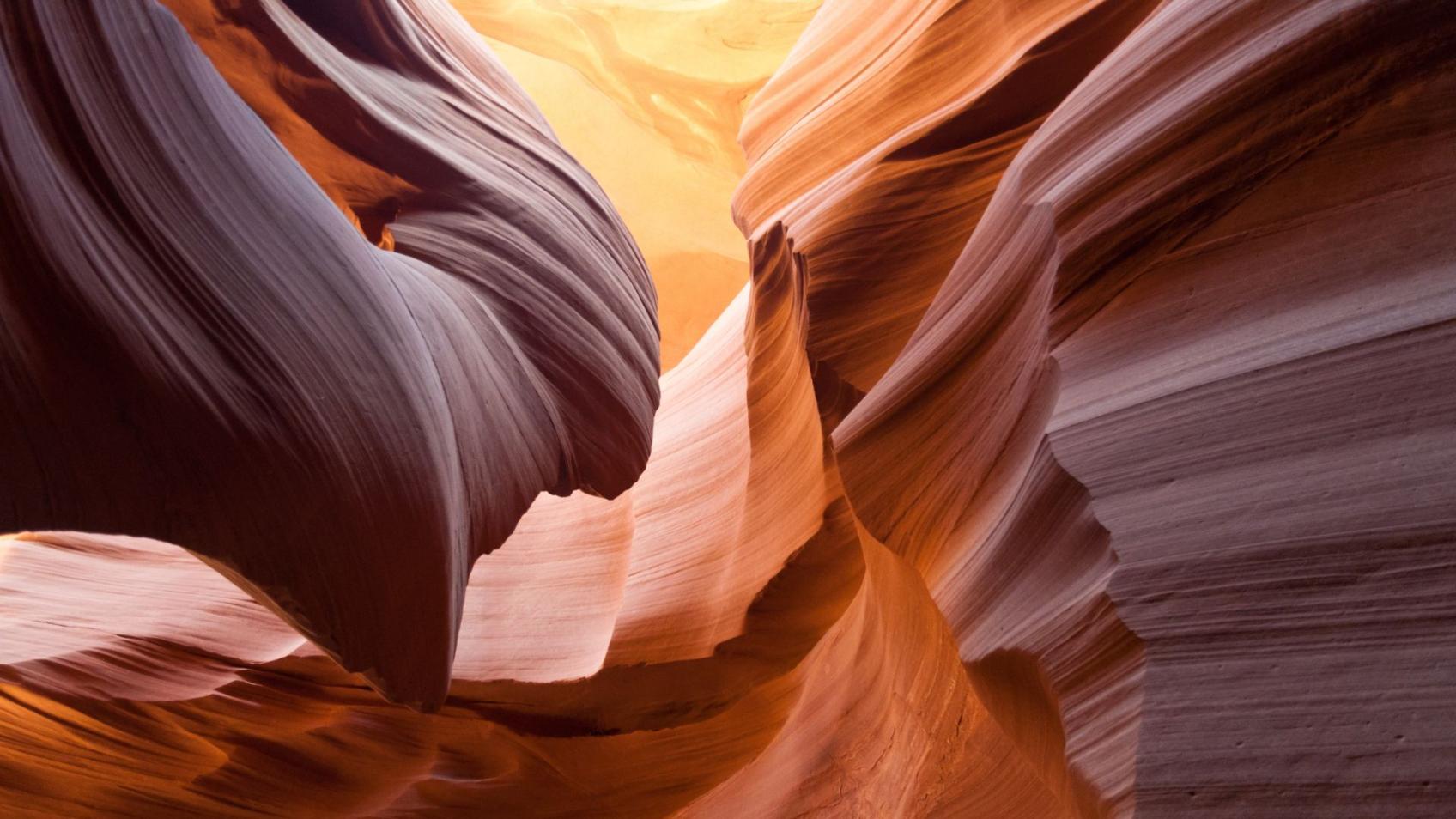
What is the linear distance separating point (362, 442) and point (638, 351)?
3.35 feet

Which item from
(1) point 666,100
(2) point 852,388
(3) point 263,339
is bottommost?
(3) point 263,339

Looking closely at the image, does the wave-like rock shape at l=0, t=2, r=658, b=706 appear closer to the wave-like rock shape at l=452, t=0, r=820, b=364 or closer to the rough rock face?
the rough rock face

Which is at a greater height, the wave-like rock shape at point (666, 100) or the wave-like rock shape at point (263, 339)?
the wave-like rock shape at point (666, 100)

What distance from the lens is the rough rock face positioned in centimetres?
119

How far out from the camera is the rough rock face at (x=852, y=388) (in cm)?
119

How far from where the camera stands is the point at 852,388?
238 centimetres

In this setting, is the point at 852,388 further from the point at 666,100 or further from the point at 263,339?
the point at 666,100

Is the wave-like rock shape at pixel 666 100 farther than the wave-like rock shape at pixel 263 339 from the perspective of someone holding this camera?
Yes

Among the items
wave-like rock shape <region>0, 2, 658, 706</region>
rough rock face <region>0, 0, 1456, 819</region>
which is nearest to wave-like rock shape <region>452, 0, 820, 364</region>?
rough rock face <region>0, 0, 1456, 819</region>

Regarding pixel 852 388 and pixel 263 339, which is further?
pixel 852 388

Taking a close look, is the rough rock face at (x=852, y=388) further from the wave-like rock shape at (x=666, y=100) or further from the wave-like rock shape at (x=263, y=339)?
the wave-like rock shape at (x=666, y=100)

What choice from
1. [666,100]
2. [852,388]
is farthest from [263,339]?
[666,100]

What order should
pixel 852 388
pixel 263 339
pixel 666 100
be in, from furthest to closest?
pixel 666 100, pixel 852 388, pixel 263 339

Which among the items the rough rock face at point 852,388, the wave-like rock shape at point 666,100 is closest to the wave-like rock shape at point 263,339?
the rough rock face at point 852,388
